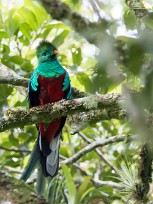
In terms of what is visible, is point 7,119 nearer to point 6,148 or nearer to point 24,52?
point 6,148

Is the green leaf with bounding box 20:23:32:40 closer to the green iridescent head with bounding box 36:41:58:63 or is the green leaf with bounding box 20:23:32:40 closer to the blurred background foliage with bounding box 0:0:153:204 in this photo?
the blurred background foliage with bounding box 0:0:153:204

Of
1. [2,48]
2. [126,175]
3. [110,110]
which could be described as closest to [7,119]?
[110,110]

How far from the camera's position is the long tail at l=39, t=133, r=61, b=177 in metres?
3.36

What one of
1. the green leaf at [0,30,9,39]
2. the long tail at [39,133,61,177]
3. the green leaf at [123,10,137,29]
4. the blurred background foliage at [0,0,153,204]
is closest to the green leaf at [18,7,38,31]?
the blurred background foliage at [0,0,153,204]

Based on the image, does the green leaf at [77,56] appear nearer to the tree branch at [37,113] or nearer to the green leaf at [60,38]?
the green leaf at [60,38]

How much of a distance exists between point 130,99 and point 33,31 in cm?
332

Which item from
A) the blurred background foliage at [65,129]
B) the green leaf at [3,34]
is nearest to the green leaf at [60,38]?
the blurred background foliage at [65,129]

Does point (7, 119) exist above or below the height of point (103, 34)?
above

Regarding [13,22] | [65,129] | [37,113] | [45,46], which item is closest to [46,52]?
[45,46]

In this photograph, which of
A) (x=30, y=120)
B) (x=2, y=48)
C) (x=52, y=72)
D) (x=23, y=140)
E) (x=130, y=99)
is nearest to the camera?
(x=130, y=99)

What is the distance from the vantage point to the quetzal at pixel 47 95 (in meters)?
3.38

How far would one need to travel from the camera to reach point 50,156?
11.5 ft

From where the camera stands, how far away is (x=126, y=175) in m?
2.86

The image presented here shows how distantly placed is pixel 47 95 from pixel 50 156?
45 cm
